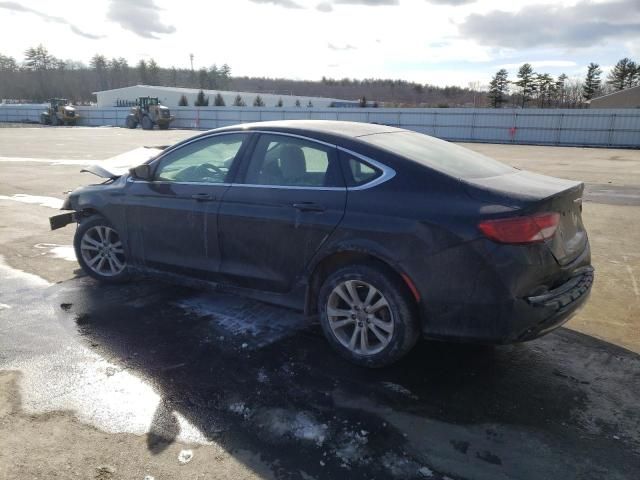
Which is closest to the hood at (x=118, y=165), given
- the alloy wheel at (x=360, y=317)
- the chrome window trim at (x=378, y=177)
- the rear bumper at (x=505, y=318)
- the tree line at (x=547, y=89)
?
the chrome window trim at (x=378, y=177)

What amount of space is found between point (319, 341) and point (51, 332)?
222 cm

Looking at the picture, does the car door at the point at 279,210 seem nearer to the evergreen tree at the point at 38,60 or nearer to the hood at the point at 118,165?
the hood at the point at 118,165

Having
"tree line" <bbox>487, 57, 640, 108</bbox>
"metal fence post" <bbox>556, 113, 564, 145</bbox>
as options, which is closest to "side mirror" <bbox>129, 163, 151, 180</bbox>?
"metal fence post" <bbox>556, 113, 564, 145</bbox>

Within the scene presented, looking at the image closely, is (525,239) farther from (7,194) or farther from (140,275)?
(7,194)

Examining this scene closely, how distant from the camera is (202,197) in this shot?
423 cm

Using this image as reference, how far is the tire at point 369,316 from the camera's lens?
3328 millimetres

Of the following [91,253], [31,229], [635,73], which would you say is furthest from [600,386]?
[635,73]

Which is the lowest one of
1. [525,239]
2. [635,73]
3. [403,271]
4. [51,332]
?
[51,332]

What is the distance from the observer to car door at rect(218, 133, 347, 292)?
142 inches

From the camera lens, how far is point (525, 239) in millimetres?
3016

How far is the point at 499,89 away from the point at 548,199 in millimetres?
72787

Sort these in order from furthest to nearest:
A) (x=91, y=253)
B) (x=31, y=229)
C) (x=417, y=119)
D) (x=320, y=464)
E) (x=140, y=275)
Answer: (x=417, y=119) < (x=31, y=229) < (x=91, y=253) < (x=140, y=275) < (x=320, y=464)

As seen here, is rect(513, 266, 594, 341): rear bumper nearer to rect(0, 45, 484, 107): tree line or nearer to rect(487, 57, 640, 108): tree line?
rect(487, 57, 640, 108): tree line

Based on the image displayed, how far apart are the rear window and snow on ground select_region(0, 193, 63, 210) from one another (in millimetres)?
7376
